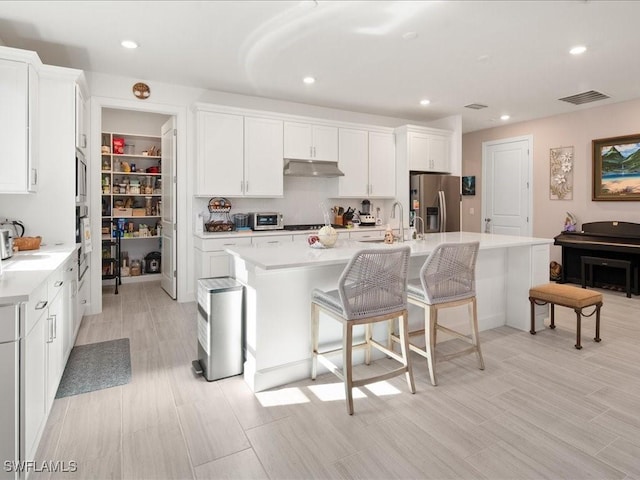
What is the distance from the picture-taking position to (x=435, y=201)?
6023 millimetres

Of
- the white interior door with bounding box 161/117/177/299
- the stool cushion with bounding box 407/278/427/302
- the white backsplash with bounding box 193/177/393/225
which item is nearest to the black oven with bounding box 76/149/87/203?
the white interior door with bounding box 161/117/177/299

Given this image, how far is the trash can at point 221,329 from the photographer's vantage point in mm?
2586

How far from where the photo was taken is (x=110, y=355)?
312 centimetres

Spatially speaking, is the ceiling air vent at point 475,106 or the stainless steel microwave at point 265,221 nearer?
the stainless steel microwave at point 265,221

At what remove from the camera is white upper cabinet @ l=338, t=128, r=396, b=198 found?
5.63 meters

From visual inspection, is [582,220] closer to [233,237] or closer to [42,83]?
[233,237]

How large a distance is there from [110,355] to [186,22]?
279 cm

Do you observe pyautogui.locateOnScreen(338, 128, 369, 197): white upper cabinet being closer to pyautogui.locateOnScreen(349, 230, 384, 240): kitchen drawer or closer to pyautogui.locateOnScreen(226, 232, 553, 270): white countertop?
pyautogui.locateOnScreen(349, 230, 384, 240): kitchen drawer

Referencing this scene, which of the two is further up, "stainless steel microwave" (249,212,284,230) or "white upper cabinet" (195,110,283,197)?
"white upper cabinet" (195,110,283,197)

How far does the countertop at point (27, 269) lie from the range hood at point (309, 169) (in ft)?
8.93

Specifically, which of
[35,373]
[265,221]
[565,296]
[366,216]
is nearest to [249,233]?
[265,221]

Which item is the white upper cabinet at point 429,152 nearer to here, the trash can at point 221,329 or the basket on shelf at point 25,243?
the trash can at point 221,329

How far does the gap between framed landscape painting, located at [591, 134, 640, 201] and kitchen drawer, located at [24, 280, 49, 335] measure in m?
6.84

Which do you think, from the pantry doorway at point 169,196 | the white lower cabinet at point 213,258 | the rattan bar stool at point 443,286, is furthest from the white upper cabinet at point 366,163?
the rattan bar stool at point 443,286
